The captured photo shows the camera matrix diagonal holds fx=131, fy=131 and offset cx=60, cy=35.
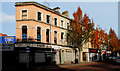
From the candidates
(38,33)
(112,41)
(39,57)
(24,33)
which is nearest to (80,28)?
(38,33)

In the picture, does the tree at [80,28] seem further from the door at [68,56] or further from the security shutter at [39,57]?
the security shutter at [39,57]

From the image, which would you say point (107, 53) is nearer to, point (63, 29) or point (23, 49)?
point (63, 29)

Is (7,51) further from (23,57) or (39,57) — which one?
→ (39,57)

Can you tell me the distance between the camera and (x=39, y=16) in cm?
2592

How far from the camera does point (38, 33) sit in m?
25.4

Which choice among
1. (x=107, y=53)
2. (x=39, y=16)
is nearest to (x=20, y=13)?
(x=39, y=16)

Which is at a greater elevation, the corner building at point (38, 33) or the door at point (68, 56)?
the corner building at point (38, 33)

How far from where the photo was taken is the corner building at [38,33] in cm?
2361

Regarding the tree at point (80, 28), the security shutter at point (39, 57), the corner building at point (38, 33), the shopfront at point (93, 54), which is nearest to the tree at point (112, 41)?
the shopfront at point (93, 54)

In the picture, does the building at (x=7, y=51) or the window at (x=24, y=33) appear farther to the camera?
the window at (x=24, y=33)

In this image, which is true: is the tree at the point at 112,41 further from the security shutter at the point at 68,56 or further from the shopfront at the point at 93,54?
the security shutter at the point at 68,56

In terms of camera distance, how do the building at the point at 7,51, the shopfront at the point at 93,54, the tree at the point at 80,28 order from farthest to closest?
1. the shopfront at the point at 93,54
2. the tree at the point at 80,28
3. the building at the point at 7,51

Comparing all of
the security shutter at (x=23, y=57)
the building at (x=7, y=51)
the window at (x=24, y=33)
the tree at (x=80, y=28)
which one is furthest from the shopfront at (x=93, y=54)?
the building at (x=7, y=51)

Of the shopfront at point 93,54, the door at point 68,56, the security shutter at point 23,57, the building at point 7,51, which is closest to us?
the building at point 7,51
